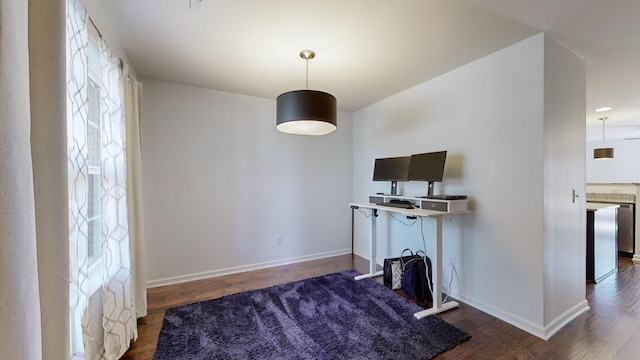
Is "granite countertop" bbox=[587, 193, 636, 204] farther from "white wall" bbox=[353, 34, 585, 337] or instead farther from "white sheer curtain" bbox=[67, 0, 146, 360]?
"white sheer curtain" bbox=[67, 0, 146, 360]

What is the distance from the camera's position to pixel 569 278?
2.33 m

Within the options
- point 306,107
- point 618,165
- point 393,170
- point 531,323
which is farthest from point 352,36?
point 618,165

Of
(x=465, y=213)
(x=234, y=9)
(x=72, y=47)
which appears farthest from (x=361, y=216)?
(x=72, y=47)

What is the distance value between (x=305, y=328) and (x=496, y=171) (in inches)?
87.3

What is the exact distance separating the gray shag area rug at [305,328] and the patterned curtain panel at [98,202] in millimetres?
449

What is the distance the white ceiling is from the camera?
69.7 inches

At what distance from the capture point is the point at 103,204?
5.67 ft

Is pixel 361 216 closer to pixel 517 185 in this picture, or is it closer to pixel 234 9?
pixel 517 185

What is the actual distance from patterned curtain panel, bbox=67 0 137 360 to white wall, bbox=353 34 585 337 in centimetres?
301

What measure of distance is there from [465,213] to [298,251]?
7.78ft

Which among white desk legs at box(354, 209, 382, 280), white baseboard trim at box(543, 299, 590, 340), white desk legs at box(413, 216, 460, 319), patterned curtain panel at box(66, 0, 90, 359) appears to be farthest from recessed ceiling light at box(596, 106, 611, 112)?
patterned curtain panel at box(66, 0, 90, 359)

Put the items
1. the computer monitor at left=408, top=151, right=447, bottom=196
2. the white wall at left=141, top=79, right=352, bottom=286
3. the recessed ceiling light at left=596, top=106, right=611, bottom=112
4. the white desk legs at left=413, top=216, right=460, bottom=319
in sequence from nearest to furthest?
1. the white desk legs at left=413, top=216, right=460, bottom=319
2. the computer monitor at left=408, top=151, right=447, bottom=196
3. the white wall at left=141, top=79, right=352, bottom=286
4. the recessed ceiling light at left=596, top=106, right=611, bottom=112

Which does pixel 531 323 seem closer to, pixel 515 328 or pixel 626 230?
pixel 515 328

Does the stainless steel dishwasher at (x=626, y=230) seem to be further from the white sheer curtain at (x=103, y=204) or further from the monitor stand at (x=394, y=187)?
the white sheer curtain at (x=103, y=204)
